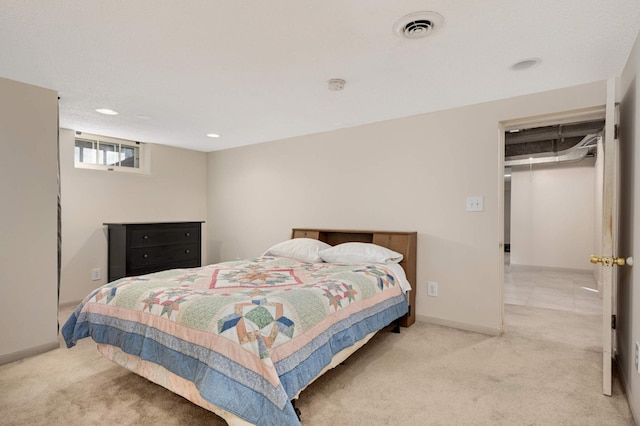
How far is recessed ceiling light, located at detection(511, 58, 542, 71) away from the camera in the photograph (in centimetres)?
216

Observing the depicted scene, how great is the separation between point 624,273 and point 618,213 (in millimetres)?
503

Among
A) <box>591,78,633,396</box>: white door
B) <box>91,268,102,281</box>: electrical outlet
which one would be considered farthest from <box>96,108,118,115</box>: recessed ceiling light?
<box>591,78,633,396</box>: white door

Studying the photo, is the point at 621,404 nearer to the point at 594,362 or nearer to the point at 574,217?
the point at 594,362

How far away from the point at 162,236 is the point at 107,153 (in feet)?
4.48

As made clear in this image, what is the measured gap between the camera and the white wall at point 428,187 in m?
2.96

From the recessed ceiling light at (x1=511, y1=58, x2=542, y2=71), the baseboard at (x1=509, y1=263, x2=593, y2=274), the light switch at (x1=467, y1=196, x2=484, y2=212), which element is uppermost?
the recessed ceiling light at (x1=511, y1=58, x2=542, y2=71)

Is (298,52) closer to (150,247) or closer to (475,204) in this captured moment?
(475,204)

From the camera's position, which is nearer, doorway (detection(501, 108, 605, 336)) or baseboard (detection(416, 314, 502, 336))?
baseboard (detection(416, 314, 502, 336))

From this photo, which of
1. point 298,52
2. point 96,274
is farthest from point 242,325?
point 96,274

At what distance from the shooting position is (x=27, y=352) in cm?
257

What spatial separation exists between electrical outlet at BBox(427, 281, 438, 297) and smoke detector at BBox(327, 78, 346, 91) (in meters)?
2.05

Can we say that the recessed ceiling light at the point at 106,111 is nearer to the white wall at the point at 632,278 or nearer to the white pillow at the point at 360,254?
the white pillow at the point at 360,254

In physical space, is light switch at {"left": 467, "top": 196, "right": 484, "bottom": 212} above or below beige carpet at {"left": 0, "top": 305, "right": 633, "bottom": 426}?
above

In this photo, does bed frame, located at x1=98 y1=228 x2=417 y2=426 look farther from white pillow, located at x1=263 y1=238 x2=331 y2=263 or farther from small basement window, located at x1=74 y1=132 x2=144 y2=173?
small basement window, located at x1=74 y1=132 x2=144 y2=173
